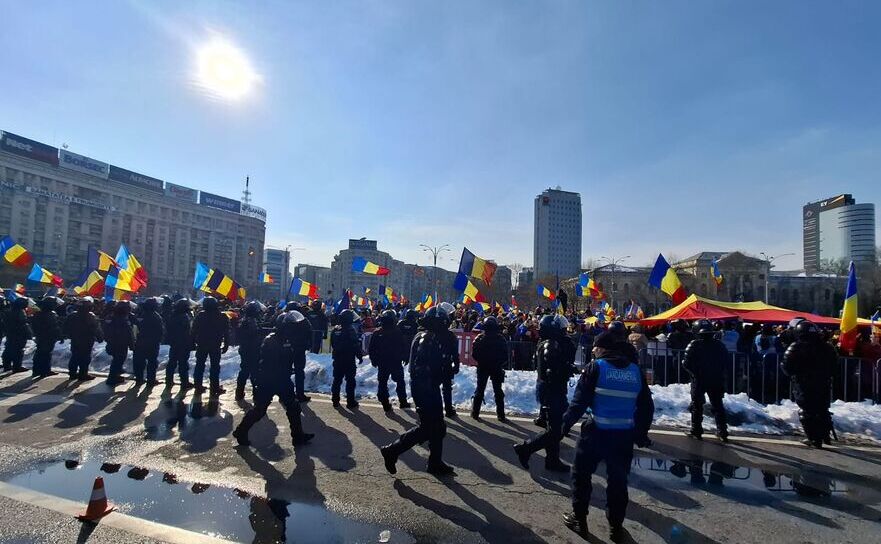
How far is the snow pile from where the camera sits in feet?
26.1

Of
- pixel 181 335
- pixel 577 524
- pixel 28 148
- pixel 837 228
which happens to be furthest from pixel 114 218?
pixel 837 228

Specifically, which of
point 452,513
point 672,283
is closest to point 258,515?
point 452,513

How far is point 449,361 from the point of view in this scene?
19.7 ft

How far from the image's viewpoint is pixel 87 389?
31.8 ft

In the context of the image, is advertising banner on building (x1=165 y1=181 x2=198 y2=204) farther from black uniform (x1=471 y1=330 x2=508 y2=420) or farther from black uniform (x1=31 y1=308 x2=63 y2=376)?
black uniform (x1=471 y1=330 x2=508 y2=420)

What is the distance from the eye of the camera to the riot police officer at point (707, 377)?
7203 millimetres

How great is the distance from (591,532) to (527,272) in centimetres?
11184

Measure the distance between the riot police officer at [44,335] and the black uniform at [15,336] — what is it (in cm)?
89

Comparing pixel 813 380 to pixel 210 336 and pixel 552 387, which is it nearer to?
pixel 552 387

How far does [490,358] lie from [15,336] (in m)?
11.4

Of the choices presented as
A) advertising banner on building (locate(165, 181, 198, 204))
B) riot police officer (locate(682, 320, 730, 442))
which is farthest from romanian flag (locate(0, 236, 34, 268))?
advertising banner on building (locate(165, 181, 198, 204))

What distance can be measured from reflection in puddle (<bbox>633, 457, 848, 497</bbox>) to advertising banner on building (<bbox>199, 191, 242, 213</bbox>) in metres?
123

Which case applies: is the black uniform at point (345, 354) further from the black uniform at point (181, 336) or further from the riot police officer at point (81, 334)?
the riot police officer at point (81, 334)

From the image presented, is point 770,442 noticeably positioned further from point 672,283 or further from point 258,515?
point 672,283
